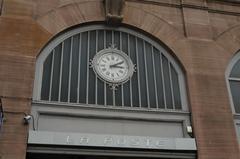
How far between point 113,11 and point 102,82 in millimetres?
2834

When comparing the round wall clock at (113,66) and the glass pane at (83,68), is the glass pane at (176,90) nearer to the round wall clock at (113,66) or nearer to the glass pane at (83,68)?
the round wall clock at (113,66)

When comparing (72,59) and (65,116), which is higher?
(72,59)

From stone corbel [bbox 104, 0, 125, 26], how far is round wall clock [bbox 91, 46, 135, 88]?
3.47 ft

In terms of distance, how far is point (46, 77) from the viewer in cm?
1188

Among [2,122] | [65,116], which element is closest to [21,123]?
[2,122]

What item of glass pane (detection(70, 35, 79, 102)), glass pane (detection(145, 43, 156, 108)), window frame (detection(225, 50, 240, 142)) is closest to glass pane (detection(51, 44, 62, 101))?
glass pane (detection(70, 35, 79, 102))

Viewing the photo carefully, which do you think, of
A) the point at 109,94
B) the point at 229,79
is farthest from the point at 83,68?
the point at 229,79

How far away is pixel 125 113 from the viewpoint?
467 inches

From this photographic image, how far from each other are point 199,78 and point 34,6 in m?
6.40

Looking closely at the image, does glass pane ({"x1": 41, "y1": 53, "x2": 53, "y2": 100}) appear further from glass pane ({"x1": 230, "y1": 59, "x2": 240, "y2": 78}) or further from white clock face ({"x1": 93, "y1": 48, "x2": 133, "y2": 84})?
glass pane ({"x1": 230, "y1": 59, "x2": 240, "y2": 78})

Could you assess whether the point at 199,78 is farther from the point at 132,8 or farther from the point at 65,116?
the point at 65,116

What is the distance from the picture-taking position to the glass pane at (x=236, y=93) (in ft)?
43.4

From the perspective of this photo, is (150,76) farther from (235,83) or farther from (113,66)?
(235,83)

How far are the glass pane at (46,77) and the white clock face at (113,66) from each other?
154 centimetres
